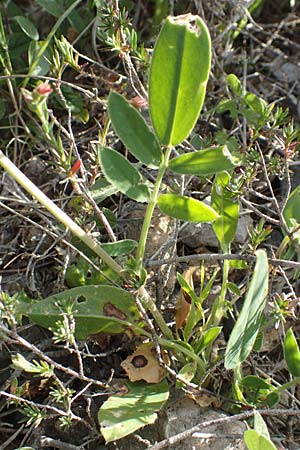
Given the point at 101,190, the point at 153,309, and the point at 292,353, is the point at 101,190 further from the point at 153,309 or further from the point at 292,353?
the point at 292,353

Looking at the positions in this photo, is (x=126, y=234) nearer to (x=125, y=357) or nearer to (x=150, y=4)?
(x=125, y=357)

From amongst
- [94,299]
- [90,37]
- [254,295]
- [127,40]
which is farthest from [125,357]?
[90,37]

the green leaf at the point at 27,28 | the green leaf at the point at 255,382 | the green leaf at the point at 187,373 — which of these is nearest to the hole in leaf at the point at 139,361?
the green leaf at the point at 187,373

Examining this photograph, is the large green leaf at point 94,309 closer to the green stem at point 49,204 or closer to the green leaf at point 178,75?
the green stem at point 49,204

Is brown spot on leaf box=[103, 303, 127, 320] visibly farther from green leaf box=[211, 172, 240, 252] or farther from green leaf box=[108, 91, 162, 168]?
green leaf box=[108, 91, 162, 168]

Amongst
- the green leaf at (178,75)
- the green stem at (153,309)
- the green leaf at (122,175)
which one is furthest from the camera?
the green stem at (153,309)

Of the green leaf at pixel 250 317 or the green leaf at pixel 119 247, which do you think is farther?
the green leaf at pixel 119 247

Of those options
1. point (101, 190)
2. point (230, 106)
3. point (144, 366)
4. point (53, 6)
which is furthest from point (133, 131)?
point (53, 6)
